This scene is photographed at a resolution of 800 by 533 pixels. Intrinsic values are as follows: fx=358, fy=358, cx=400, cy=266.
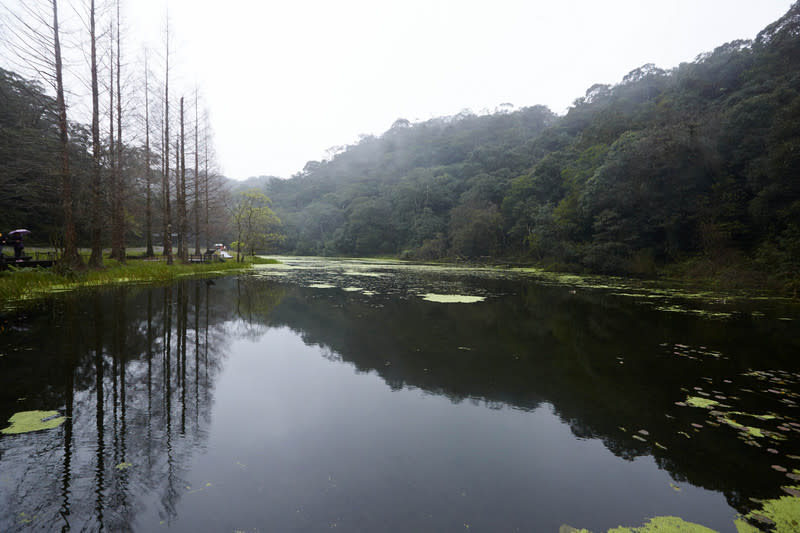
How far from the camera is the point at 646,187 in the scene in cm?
2156

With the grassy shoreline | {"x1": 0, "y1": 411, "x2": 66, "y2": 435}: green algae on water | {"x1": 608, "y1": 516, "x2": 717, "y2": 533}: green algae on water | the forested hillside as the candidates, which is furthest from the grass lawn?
the forested hillside

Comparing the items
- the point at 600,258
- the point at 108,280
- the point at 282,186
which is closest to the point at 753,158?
the point at 600,258

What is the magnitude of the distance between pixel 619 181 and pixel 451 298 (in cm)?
1894

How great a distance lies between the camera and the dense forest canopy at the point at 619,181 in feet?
52.3

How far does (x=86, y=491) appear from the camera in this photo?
206 cm

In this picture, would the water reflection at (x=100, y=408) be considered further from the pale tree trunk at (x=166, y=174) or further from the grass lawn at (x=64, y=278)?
the pale tree trunk at (x=166, y=174)

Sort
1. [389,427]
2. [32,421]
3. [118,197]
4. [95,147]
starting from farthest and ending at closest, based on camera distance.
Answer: [118,197] → [95,147] → [389,427] → [32,421]

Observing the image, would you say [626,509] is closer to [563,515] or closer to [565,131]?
[563,515]

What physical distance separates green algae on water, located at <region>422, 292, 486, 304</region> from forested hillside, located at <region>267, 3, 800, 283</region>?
13.7 meters

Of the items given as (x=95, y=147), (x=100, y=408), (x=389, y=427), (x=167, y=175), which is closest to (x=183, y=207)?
(x=167, y=175)

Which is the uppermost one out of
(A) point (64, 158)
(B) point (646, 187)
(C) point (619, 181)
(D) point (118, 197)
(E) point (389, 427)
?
(C) point (619, 181)

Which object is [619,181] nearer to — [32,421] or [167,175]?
[167,175]

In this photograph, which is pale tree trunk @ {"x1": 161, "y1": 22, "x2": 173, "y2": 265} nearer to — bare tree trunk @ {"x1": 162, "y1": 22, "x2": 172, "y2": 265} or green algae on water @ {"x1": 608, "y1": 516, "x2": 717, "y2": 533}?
bare tree trunk @ {"x1": 162, "y1": 22, "x2": 172, "y2": 265}

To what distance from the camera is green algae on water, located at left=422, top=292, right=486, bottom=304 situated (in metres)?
10.1
